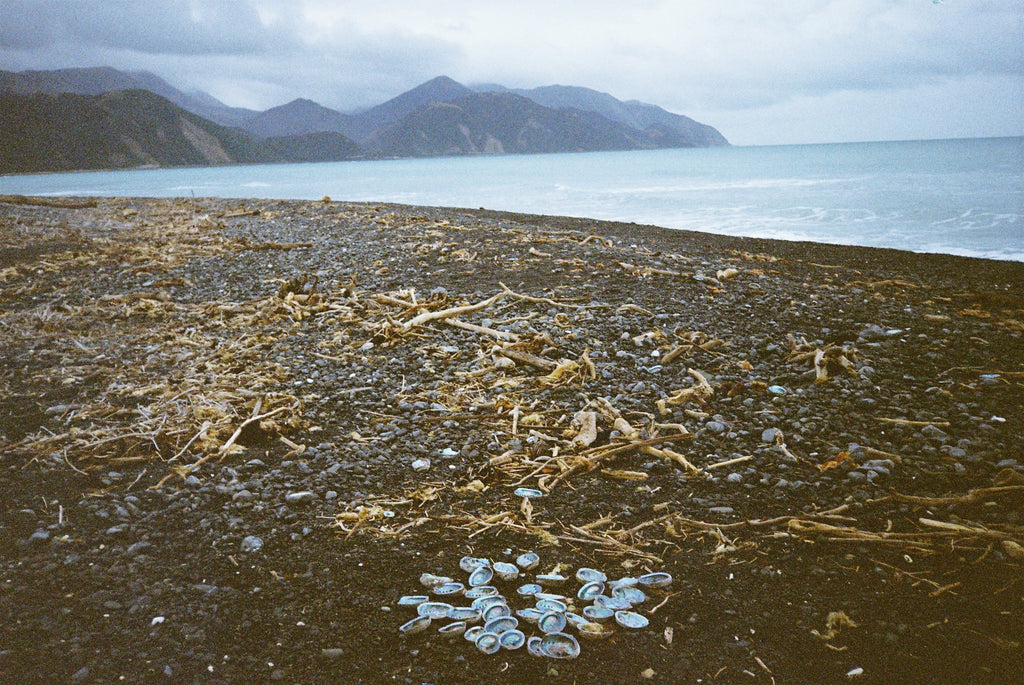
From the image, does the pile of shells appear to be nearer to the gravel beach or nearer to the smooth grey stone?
the gravel beach

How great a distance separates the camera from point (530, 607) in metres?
2.80

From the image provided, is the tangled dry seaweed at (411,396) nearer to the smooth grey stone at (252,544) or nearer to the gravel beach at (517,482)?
the gravel beach at (517,482)

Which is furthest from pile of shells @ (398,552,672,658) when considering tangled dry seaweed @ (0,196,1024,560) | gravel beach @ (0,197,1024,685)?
tangled dry seaweed @ (0,196,1024,560)

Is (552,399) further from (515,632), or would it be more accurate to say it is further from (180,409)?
(180,409)

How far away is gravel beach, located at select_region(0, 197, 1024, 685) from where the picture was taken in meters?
2.53

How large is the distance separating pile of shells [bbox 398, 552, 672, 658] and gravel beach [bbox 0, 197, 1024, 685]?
0.03 metres

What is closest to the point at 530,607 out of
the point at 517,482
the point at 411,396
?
the point at 517,482

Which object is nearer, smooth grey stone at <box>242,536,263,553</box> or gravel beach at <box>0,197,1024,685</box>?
gravel beach at <box>0,197,1024,685</box>

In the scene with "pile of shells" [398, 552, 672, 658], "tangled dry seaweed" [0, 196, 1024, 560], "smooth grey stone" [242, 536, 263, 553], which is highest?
"tangled dry seaweed" [0, 196, 1024, 560]

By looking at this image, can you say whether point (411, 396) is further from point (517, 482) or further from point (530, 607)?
point (530, 607)

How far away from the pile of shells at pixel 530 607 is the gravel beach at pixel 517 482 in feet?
0.09

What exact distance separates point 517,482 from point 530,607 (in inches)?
45.7

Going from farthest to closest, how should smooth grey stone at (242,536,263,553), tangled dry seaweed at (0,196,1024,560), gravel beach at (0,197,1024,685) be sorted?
tangled dry seaweed at (0,196,1024,560) → smooth grey stone at (242,536,263,553) → gravel beach at (0,197,1024,685)

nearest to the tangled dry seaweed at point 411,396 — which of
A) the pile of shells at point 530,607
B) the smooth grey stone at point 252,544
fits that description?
the pile of shells at point 530,607
